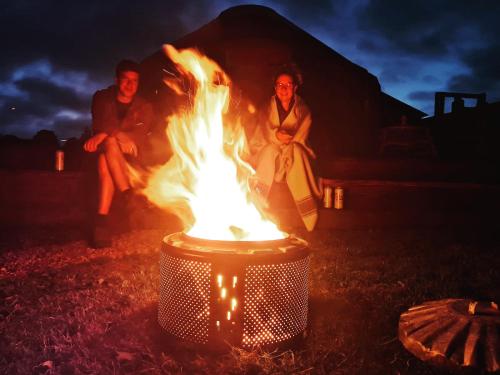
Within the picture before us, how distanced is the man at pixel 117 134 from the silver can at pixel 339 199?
327cm

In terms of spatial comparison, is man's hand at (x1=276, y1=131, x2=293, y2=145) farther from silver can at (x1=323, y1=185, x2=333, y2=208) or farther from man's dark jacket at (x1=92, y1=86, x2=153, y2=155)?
man's dark jacket at (x1=92, y1=86, x2=153, y2=155)

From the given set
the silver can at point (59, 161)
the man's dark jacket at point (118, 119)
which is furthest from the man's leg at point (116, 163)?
the silver can at point (59, 161)

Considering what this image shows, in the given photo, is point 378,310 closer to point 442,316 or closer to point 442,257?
point 442,316

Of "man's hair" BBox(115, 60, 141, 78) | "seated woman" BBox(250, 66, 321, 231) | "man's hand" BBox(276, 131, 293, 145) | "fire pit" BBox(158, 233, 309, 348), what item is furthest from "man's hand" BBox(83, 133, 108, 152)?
"fire pit" BBox(158, 233, 309, 348)

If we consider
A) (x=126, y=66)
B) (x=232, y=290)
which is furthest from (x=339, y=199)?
(x=232, y=290)

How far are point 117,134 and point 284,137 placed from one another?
2.46 meters

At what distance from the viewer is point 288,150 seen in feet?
22.0

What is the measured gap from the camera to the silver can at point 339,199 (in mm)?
7367

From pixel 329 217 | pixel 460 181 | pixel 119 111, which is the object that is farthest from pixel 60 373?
pixel 460 181

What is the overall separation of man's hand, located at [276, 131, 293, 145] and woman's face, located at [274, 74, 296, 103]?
53 cm

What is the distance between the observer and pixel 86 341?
3010mm

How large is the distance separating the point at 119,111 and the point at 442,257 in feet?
15.9

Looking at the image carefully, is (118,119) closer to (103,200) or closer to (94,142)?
(94,142)

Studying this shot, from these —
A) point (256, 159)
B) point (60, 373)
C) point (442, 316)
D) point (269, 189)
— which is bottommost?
point (60, 373)
